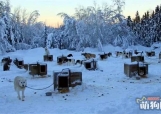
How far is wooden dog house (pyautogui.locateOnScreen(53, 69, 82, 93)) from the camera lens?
9.64m

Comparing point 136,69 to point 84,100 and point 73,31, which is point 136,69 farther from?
point 73,31

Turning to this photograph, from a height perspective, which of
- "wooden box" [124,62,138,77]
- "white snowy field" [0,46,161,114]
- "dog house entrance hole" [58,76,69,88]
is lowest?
"white snowy field" [0,46,161,114]

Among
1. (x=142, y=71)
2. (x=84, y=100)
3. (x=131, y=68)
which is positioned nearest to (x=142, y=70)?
(x=142, y=71)

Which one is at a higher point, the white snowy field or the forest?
the forest

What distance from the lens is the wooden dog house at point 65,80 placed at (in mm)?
9641

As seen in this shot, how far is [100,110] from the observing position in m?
7.20

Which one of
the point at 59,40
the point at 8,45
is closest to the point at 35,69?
the point at 8,45

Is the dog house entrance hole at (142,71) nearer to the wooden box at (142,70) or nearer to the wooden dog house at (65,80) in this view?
the wooden box at (142,70)

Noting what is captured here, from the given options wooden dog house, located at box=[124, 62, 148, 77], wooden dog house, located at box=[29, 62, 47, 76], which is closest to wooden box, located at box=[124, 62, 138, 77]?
wooden dog house, located at box=[124, 62, 148, 77]

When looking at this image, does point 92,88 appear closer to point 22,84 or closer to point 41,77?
point 22,84

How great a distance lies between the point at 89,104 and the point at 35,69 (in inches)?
255

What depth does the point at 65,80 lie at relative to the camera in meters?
9.70

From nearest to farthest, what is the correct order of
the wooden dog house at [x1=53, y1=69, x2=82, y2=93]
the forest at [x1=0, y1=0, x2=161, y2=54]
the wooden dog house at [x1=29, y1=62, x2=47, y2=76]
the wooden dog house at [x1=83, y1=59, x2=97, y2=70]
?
1. the wooden dog house at [x1=53, y1=69, x2=82, y2=93]
2. the wooden dog house at [x1=29, y1=62, x2=47, y2=76]
3. the wooden dog house at [x1=83, y1=59, x2=97, y2=70]
4. the forest at [x1=0, y1=0, x2=161, y2=54]

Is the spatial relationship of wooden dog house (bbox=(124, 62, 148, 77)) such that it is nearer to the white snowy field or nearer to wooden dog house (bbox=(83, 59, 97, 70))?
the white snowy field
